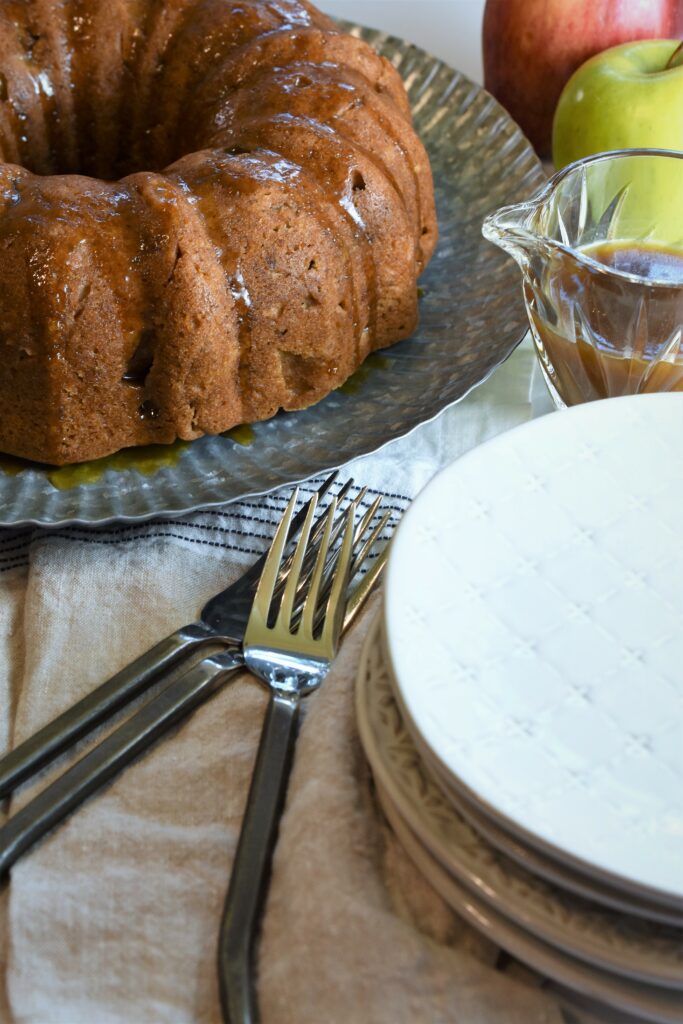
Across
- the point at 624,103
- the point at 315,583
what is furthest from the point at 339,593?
the point at 624,103

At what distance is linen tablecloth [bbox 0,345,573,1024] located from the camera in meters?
0.59

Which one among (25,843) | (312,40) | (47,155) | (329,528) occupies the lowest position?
(25,843)

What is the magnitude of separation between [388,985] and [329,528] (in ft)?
1.23

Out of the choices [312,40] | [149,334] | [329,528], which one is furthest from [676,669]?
[312,40]

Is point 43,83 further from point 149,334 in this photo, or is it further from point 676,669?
point 676,669

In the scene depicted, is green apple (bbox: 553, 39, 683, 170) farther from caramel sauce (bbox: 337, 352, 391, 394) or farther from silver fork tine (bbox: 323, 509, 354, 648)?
silver fork tine (bbox: 323, 509, 354, 648)

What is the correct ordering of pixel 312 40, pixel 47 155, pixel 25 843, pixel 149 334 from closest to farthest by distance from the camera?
pixel 25 843
pixel 149 334
pixel 312 40
pixel 47 155

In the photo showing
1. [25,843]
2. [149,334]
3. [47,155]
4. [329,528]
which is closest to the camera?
[25,843]

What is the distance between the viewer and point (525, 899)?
53 cm

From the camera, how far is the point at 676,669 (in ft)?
2.07

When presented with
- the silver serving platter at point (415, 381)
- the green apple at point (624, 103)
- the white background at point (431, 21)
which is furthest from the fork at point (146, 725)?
the white background at point (431, 21)

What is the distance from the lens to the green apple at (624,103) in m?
1.25

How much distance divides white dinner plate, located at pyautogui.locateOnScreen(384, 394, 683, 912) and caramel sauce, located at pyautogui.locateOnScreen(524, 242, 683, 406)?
0.52ft

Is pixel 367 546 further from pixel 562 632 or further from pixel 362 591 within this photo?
pixel 562 632
